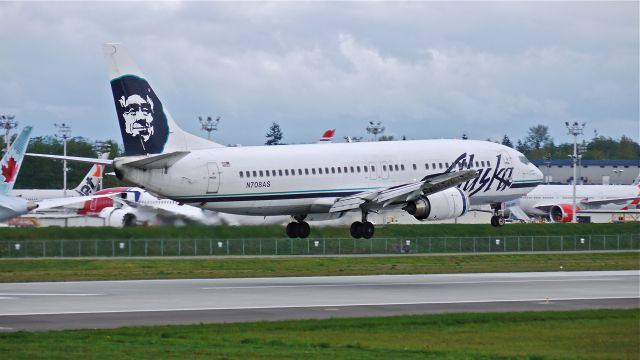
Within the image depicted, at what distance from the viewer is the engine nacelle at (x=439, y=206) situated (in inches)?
2282

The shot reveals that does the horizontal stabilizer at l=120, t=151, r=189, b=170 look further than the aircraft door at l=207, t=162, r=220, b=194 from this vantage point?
No

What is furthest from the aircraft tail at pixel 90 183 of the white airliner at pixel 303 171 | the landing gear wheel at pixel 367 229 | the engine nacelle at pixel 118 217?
the landing gear wheel at pixel 367 229

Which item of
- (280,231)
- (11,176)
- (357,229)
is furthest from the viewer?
(280,231)

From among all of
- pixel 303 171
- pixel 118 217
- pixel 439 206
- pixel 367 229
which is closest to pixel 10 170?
pixel 118 217

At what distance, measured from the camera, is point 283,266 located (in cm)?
7238

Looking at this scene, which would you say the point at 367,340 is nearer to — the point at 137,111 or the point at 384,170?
the point at 137,111

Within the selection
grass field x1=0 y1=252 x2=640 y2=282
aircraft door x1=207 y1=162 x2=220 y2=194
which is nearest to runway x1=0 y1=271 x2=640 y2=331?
grass field x1=0 y1=252 x2=640 y2=282

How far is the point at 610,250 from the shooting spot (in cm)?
9419

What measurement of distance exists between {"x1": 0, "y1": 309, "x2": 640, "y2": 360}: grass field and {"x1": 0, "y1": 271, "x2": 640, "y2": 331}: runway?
2939 millimetres

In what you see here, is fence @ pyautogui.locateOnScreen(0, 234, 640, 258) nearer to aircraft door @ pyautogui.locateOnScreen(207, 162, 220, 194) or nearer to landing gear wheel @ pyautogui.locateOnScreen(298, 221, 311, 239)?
landing gear wheel @ pyautogui.locateOnScreen(298, 221, 311, 239)

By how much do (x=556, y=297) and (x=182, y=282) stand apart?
19.0m

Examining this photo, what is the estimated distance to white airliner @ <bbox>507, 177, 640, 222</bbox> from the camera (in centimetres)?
13475

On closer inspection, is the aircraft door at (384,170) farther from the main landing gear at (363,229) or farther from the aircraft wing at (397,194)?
the main landing gear at (363,229)

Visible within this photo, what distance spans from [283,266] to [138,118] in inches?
802
